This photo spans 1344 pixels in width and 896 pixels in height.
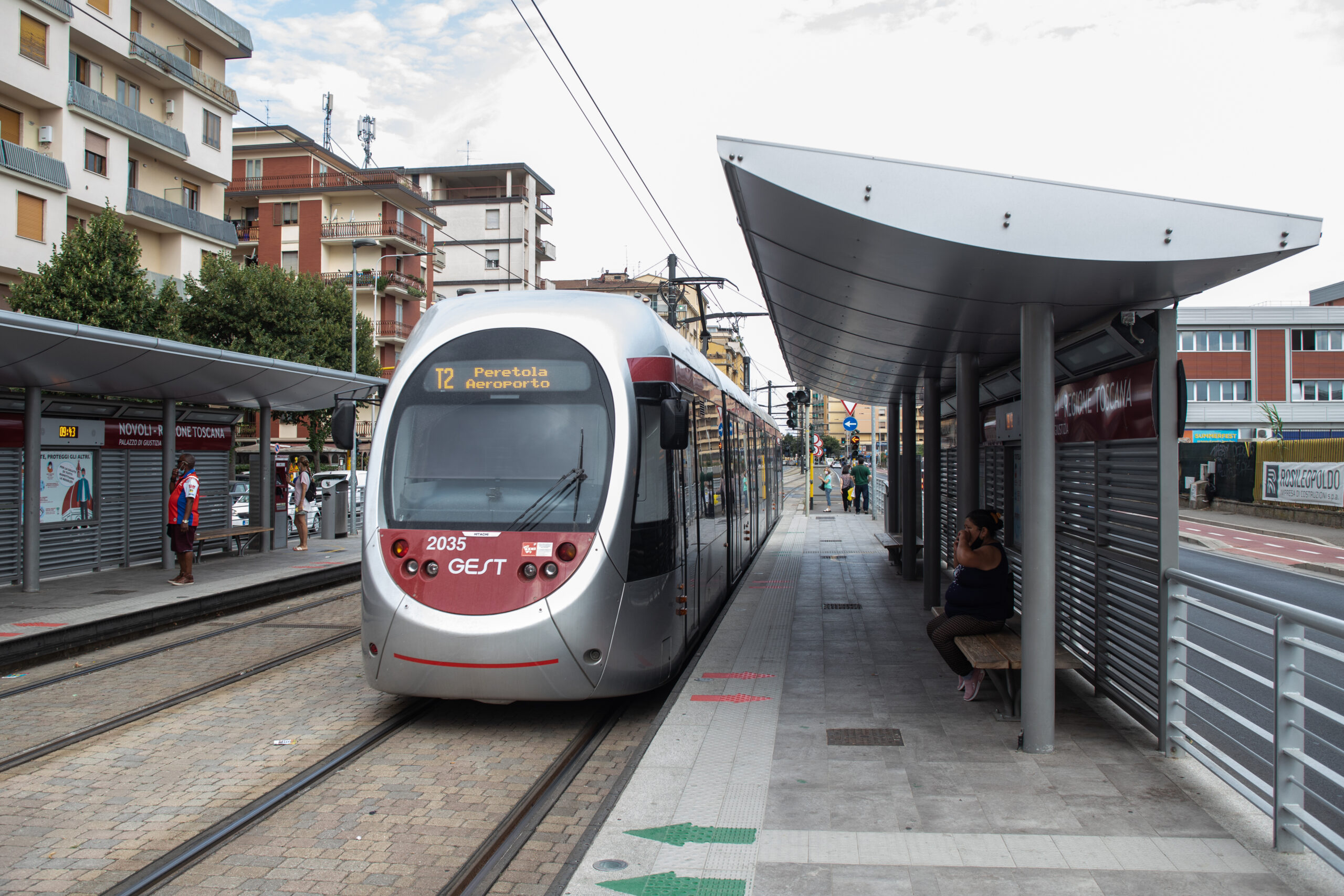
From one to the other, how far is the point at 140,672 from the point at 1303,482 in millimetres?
29453

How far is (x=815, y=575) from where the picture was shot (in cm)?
1536

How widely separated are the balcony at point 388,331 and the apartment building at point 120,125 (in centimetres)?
1607

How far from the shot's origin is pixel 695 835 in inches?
171

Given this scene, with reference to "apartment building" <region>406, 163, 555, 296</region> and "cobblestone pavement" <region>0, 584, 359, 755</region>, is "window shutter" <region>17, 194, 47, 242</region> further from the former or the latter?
"apartment building" <region>406, 163, 555, 296</region>

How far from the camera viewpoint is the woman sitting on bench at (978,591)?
693 cm

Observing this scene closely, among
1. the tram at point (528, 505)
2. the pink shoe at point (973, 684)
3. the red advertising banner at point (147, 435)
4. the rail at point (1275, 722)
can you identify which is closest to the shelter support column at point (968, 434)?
the rail at point (1275, 722)

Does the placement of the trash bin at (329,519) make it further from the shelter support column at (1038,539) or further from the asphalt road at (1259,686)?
the shelter support column at (1038,539)

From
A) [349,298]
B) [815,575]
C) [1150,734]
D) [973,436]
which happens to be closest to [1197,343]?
[349,298]

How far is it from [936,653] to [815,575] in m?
6.64

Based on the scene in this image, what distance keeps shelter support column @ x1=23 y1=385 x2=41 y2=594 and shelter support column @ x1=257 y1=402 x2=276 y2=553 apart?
529 centimetres

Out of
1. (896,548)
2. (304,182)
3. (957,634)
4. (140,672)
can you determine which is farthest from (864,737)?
→ (304,182)

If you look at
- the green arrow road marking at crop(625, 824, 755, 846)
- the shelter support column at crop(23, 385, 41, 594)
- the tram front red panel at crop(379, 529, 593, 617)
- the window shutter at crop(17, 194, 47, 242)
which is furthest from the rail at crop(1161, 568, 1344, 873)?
the window shutter at crop(17, 194, 47, 242)

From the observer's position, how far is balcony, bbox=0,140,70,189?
2841 cm

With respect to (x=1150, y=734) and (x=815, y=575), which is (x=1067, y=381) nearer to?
(x=1150, y=734)
